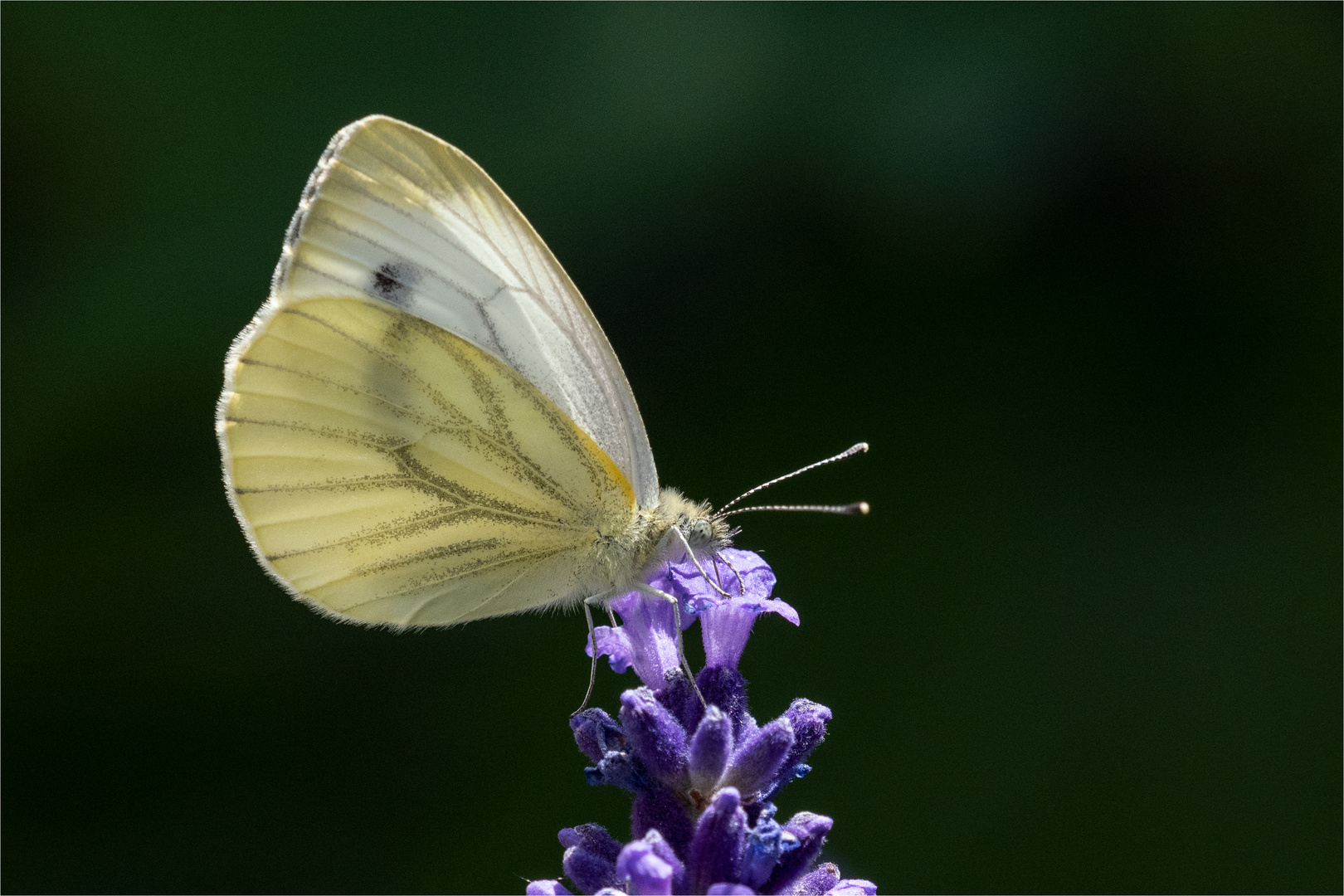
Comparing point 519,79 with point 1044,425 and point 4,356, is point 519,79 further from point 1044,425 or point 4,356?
point 1044,425

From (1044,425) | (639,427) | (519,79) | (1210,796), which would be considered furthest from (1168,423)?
(519,79)

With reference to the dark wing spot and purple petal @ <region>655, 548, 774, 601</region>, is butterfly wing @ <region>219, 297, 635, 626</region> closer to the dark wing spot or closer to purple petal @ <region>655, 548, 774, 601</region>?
the dark wing spot

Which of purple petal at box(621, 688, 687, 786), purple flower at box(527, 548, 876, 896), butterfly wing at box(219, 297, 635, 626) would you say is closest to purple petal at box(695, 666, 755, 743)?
purple flower at box(527, 548, 876, 896)

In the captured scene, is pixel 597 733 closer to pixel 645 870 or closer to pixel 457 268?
pixel 645 870

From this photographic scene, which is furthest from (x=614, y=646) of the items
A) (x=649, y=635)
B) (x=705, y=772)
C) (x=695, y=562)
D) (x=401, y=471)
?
(x=401, y=471)

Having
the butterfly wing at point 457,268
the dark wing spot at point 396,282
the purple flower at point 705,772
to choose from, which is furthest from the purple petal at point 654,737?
the dark wing spot at point 396,282
